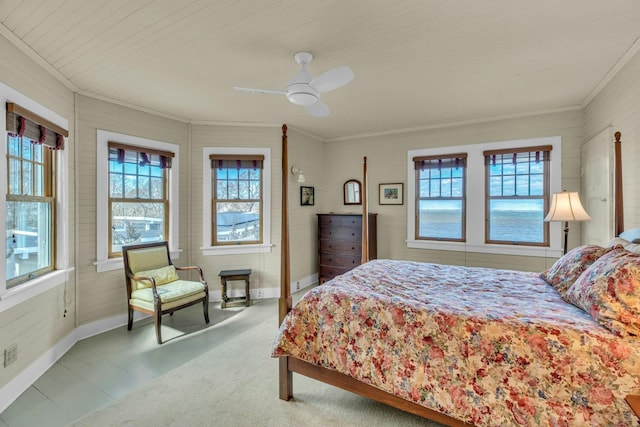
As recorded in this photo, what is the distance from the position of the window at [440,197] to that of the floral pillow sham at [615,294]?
9.49 ft

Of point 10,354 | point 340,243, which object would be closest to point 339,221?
point 340,243

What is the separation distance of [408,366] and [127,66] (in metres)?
3.36

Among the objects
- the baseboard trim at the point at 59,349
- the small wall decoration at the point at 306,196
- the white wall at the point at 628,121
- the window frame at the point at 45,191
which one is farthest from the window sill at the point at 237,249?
the white wall at the point at 628,121

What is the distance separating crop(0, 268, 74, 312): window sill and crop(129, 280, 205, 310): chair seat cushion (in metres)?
0.70

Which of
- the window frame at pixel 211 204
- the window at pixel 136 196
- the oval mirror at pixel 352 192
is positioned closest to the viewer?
the window at pixel 136 196

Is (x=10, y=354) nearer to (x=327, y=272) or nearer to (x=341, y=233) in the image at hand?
(x=327, y=272)

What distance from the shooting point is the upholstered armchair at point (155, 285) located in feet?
10.7

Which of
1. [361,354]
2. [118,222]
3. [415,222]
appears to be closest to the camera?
[361,354]

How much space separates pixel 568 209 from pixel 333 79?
2.87 meters

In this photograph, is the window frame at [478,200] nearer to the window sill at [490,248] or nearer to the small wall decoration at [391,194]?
the window sill at [490,248]

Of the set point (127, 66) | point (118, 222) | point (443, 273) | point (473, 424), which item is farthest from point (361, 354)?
point (118, 222)

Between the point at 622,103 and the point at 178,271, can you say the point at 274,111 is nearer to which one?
the point at 178,271

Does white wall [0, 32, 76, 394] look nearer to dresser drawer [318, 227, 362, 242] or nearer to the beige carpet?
the beige carpet

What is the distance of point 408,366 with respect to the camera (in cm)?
177
